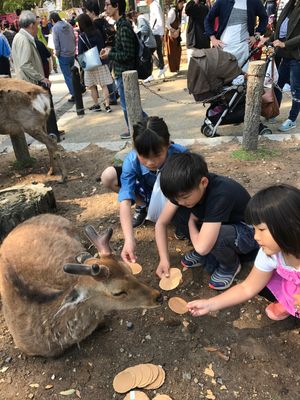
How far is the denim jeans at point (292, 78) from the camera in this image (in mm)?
5336

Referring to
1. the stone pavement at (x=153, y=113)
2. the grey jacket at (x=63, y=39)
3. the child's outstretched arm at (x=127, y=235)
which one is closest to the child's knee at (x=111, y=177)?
the child's outstretched arm at (x=127, y=235)

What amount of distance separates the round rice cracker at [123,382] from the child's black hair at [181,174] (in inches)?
46.8

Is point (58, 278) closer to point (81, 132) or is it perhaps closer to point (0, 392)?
point (0, 392)

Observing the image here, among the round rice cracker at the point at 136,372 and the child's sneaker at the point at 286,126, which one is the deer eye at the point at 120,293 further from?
the child's sneaker at the point at 286,126

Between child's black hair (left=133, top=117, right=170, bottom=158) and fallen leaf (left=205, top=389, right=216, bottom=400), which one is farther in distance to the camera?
child's black hair (left=133, top=117, right=170, bottom=158)

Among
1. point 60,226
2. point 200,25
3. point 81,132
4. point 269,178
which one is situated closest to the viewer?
point 60,226

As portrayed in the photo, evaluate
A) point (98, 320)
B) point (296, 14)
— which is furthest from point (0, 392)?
point (296, 14)

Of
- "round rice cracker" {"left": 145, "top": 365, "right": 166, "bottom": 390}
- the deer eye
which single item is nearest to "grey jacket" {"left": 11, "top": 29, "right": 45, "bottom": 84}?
the deer eye

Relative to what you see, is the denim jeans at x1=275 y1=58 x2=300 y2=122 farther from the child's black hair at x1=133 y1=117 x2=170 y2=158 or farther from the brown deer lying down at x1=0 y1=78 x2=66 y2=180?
the brown deer lying down at x1=0 y1=78 x2=66 y2=180

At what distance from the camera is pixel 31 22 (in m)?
5.86

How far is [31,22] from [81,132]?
6.98 ft

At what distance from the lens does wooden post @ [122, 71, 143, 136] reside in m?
4.92

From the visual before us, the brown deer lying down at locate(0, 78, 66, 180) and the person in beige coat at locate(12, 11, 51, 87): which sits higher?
the person in beige coat at locate(12, 11, 51, 87)

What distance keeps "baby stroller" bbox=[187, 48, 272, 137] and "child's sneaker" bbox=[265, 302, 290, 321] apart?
3.55 meters
